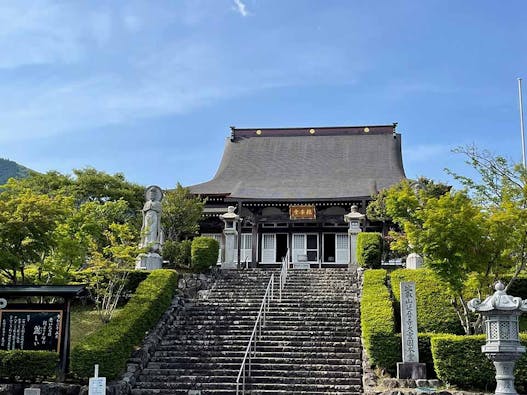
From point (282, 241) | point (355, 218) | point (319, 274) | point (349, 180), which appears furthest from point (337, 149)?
point (319, 274)

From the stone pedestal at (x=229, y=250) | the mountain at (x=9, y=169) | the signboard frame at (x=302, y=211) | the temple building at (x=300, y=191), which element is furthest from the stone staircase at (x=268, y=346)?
the mountain at (x=9, y=169)

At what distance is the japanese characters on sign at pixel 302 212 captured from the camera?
29.2 meters

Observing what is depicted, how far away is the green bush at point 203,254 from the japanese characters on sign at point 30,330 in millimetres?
7759

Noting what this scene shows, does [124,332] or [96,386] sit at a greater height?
[124,332]

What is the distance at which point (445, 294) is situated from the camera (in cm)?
1700

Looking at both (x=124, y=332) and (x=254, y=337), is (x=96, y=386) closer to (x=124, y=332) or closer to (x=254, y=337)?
(x=124, y=332)

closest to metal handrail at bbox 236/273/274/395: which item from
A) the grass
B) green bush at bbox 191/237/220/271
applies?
green bush at bbox 191/237/220/271

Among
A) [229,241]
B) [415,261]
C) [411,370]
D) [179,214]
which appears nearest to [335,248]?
[229,241]

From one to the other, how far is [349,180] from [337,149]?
16.0ft

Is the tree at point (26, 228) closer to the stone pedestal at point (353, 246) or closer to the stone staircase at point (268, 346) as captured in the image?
the stone staircase at point (268, 346)

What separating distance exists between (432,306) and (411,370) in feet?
11.9

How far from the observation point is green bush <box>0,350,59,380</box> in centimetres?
1323

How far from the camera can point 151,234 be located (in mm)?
21438

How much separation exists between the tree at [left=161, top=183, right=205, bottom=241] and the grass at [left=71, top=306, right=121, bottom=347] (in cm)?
854
